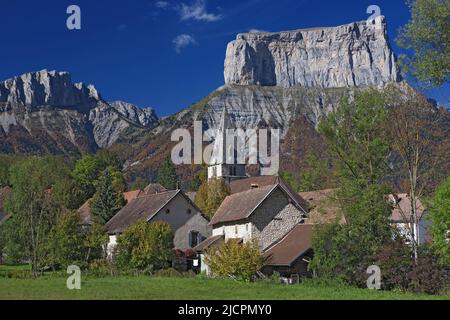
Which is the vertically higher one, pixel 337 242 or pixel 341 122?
pixel 341 122

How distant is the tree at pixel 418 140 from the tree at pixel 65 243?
923 inches

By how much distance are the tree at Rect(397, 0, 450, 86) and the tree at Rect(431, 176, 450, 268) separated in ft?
17.8

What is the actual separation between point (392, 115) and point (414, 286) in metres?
11.1

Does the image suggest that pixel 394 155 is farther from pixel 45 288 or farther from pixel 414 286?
pixel 45 288

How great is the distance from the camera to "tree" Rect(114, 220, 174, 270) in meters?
44.9

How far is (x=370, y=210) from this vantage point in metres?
36.6

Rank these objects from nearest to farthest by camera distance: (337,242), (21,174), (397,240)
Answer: (397,240)
(337,242)
(21,174)

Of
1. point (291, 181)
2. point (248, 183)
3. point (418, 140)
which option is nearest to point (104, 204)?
point (248, 183)

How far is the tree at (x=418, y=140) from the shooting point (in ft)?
121

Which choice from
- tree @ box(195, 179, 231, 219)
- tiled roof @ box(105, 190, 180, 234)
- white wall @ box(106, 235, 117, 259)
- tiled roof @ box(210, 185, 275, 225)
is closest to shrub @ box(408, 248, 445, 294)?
tiled roof @ box(210, 185, 275, 225)

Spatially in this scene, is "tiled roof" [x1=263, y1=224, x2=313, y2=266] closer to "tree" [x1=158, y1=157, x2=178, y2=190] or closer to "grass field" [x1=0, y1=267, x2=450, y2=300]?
"grass field" [x1=0, y1=267, x2=450, y2=300]
